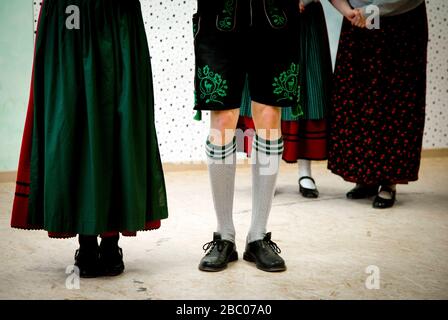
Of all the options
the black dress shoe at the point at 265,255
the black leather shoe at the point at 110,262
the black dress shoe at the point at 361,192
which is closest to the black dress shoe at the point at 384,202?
the black dress shoe at the point at 361,192

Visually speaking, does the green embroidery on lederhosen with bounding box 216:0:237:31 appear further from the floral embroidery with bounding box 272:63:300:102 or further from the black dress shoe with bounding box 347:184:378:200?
the black dress shoe with bounding box 347:184:378:200

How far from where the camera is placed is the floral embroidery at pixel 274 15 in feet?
6.72

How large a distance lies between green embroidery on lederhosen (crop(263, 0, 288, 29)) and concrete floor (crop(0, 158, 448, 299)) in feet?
2.73

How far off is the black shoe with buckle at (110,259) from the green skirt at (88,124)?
0.39 feet

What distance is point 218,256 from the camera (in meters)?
2.16

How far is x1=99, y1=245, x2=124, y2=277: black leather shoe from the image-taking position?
2072 mm

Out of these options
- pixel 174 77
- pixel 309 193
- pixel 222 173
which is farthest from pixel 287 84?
pixel 174 77

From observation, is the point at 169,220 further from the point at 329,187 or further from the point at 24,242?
the point at 329,187

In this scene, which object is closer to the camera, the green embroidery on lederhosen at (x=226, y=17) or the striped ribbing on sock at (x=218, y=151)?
the green embroidery on lederhosen at (x=226, y=17)

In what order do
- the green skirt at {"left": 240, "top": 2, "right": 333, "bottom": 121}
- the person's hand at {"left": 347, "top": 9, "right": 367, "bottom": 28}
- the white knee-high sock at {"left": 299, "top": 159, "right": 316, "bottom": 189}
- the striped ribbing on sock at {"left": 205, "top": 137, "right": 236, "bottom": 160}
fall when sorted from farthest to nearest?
the white knee-high sock at {"left": 299, "top": 159, "right": 316, "bottom": 189} < the green skirt at {"left": 240, "top": 2, "right": 333, "bottom": 121} < the person's hand at {"left": 347, "top": 9, "right": 367, "bottom": 28} < the striped ribbing on sock at {"left": 205, "top": 137, "right": 236, "bottom": 160}

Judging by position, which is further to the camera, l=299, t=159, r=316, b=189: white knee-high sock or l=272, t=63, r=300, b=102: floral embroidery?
l=299, t=159, r=316, b=189: white knee-high sock

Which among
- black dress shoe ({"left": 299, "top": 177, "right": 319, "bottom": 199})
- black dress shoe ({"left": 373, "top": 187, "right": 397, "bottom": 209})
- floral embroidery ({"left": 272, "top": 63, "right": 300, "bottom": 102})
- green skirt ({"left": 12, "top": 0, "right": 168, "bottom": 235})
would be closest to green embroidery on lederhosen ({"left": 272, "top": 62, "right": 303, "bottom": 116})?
floral embroidery ({"left": 272, "top": 63, "right": 300, "bottom": 102})

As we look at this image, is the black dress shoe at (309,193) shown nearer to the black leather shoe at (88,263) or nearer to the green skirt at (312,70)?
the green skirt at (312,70)
